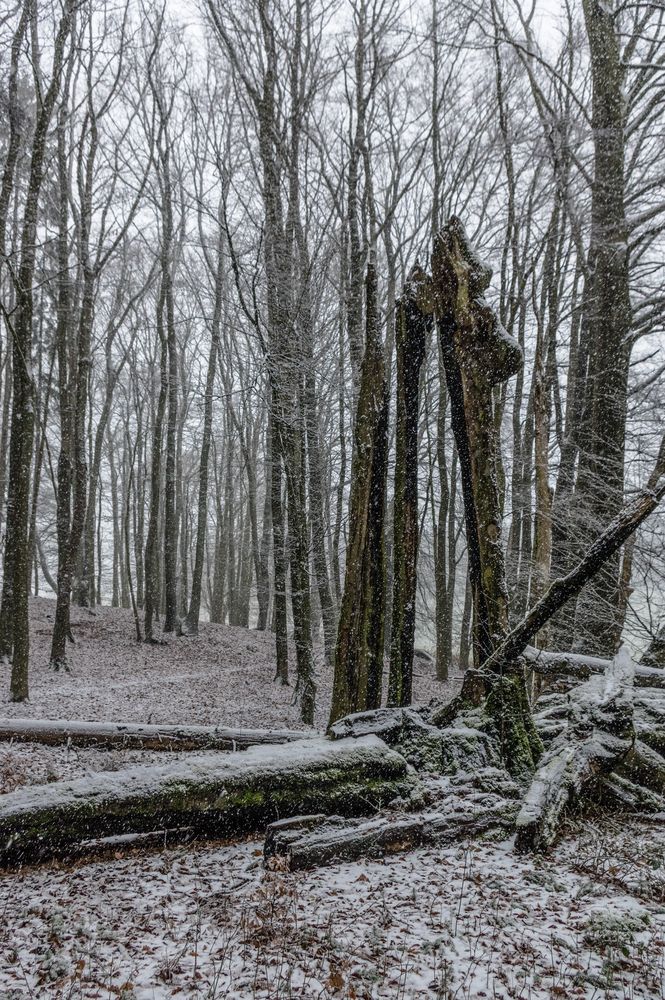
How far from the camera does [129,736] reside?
24.9ft

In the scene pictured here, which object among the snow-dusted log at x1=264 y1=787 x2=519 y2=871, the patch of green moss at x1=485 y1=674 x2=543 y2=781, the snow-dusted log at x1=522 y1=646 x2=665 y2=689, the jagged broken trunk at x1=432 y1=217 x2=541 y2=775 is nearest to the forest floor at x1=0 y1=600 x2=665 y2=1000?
the snow-dusted log at x1=264 y1=787 x2=519 y2=871

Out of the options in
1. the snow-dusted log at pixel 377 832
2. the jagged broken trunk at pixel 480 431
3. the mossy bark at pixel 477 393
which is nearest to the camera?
the snow-dusted log at pixel 377 832

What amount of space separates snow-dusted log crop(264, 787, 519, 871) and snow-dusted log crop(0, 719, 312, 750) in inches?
125

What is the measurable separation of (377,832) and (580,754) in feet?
7.11

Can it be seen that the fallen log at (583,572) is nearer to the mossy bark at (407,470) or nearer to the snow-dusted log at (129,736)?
the mossy bark at (407,470)

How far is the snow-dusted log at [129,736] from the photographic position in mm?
7543

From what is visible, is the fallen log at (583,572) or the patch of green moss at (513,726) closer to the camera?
the fallen log at (583,572)

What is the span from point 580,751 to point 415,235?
16.0 m

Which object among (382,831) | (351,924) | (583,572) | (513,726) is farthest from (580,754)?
(351,924)

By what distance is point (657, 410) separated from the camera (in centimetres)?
1028

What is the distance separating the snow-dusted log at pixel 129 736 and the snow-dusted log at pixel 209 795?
9.37ft

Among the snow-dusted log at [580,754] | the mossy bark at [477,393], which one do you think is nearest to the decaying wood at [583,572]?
the mossy bark at [477,393]

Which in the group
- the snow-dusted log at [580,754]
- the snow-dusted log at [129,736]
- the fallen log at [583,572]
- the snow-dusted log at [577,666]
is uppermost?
the fallen log at [583,572]

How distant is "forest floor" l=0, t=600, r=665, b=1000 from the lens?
9.46 ft
